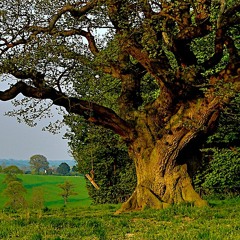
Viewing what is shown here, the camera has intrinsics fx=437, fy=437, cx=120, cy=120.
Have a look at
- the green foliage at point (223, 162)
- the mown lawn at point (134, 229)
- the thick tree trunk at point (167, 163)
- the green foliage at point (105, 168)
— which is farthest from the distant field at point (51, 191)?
the mown lawn at point (134, 229)

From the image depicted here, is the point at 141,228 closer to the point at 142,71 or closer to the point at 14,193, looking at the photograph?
the point at 142,71

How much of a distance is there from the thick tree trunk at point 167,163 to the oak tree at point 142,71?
41 millimetres

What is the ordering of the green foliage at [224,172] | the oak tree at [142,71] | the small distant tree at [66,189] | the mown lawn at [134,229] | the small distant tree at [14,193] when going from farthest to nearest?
1. the small distant tree at [66,189]
2. the small distant tree at [14,193]
3. the green foliage at [224,172]
4. the oak tree at [142,71]
5. the mown lawn at [134,229]

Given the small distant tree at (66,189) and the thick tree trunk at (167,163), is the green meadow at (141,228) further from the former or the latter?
the small distant tree at (66,189)

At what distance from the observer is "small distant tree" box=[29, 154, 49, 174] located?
163 meters

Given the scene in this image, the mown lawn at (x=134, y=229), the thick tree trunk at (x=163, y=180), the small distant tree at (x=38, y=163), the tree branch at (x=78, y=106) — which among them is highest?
the small distant tree at (x=38, y=163)

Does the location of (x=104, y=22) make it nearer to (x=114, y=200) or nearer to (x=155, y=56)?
(x=155, y=56)

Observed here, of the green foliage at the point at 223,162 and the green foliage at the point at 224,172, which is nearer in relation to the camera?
the green foliage at the point at 223,162

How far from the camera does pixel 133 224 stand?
1215 centimetres

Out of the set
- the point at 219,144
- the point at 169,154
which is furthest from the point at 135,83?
the point at 219,144

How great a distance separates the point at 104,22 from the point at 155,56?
264 centimetres

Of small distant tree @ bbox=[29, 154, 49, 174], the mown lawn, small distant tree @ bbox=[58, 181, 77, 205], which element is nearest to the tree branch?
the mown lawn

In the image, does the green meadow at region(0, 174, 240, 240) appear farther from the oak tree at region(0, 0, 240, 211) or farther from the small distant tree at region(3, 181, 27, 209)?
the small distant tree at region(3, 181, 27, 209)

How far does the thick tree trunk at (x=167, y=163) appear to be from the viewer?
17.5 metres
